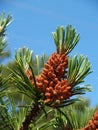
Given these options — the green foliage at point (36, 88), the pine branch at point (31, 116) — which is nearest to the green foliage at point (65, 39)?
the green foliage at point (36, 88)

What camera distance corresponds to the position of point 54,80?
0.75m

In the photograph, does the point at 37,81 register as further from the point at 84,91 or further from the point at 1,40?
the point at 1,40

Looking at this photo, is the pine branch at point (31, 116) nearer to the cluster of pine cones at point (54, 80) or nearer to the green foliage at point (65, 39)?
the cluster of pine cones at point (54, 80)

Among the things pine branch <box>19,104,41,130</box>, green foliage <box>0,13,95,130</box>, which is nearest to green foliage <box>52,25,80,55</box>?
green foliage <box>0,13,95,130</box>

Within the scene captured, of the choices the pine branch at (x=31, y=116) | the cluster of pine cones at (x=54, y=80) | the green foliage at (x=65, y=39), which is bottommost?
the pine branch at (x=31, y=116)

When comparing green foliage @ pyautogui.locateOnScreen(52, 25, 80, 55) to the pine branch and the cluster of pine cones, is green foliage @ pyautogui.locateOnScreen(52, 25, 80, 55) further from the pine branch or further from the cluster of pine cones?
the pine branch

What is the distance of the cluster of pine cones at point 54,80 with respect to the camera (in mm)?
735

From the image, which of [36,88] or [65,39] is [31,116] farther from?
[65,39]

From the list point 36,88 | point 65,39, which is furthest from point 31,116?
point 65,39

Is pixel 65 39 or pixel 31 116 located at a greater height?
pixel 65 39

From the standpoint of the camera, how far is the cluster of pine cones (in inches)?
29.0

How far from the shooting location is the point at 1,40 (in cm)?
97

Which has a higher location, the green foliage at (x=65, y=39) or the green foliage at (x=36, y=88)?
the green foliage at (x=65, y=39)

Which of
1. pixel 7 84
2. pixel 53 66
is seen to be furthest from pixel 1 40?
pixel 53 66
